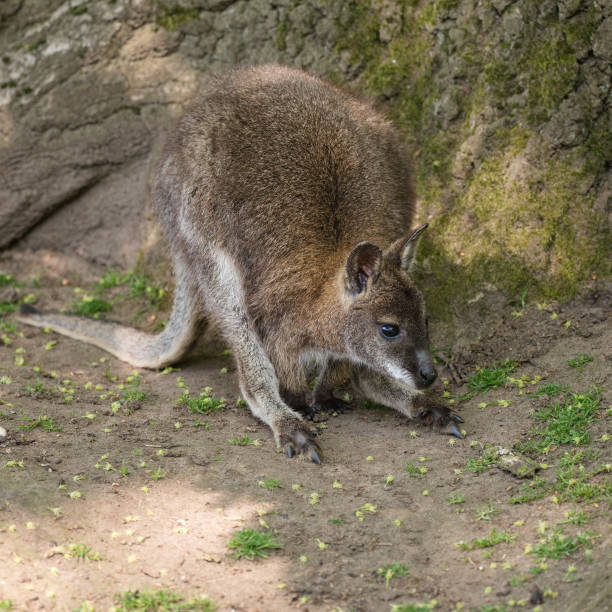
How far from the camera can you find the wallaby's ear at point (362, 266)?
175 inches

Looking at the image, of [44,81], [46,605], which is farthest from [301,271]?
[44,81]

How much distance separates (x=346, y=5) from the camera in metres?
6.02

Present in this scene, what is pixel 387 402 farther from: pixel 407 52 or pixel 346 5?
pixel 346 5

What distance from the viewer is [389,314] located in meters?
4.56

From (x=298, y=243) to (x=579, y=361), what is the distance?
1.74m

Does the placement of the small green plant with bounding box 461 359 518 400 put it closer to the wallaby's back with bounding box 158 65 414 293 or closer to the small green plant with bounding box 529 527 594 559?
the wallaby's back with bounding box 158 65 414 293

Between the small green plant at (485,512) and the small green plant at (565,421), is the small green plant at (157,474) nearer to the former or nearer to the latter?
the small green plant at (485,512)

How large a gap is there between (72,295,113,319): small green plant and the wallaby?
144cm

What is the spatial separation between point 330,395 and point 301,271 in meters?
0.88

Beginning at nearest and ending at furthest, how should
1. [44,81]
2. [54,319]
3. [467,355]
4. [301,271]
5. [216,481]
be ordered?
[216,481]
[301,271]
[467,355]
[54,319]
[44,81]

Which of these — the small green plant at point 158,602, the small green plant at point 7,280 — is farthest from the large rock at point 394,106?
the small green plant at point 158,602

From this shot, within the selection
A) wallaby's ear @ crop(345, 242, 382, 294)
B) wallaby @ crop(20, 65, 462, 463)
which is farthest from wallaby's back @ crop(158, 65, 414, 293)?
wallaby's ear @ crop(345, 242, 382, 294)

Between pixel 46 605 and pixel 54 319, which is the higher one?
pixel 46 605

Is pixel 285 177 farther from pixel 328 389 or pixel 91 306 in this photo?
pixel 91 306
